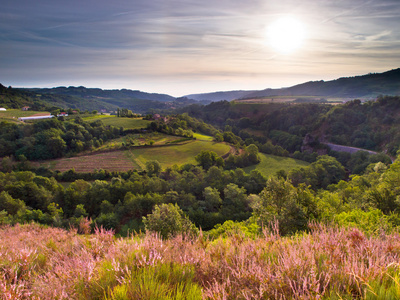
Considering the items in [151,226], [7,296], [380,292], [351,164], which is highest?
[380,292]


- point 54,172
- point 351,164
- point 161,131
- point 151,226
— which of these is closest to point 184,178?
point 151,226

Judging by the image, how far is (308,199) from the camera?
39.2 feet

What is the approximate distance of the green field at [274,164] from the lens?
53763mm

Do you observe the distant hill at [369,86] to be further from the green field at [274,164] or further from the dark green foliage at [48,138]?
the dark green foliage at [48,138]

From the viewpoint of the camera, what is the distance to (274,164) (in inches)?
2302

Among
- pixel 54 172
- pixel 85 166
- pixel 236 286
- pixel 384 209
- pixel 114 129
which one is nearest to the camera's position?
pixel 236 286

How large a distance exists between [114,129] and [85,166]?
82.0ft

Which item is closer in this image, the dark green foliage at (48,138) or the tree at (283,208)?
the tree at (283,208)

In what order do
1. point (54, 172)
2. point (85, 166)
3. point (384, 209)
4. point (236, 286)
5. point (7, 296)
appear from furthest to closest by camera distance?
point (85, 166) < point (54, 172) < point (384, 209) < point (236, 286) < point (7, 296)

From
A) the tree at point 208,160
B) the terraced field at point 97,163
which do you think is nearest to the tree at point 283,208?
the tree at point 208,160

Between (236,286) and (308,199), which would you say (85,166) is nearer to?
(308,199)

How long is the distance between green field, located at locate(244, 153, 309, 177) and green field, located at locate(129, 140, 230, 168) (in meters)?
10.9

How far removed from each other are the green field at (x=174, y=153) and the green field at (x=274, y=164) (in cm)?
1088

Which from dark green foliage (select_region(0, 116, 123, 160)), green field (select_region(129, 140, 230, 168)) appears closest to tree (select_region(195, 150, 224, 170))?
green field (select_region(129, 140, 230, 168))
